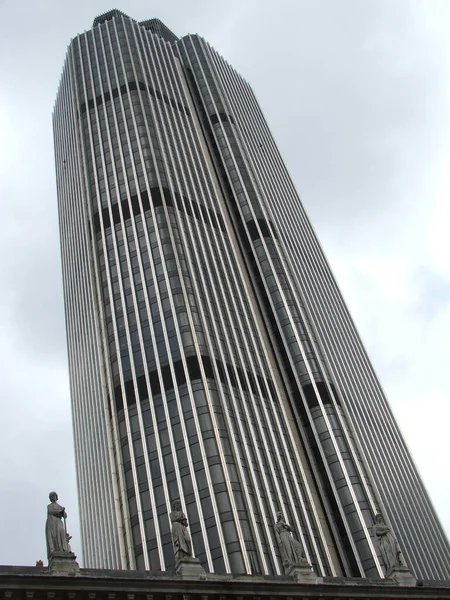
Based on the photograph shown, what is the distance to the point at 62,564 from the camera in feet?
127

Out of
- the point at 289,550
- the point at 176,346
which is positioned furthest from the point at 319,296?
the point at 289,550

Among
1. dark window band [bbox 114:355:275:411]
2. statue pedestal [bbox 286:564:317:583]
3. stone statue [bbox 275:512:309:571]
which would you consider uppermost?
dark window band [bbox 114:355:275:411]

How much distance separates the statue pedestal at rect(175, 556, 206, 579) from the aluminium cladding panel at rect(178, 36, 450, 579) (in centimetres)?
7924

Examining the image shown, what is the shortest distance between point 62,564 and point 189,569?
6.77 meters

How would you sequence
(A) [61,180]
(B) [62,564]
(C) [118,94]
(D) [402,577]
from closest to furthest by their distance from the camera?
1. (B) [62,564]
2. (D) [402,577]
3. (C) [118,94]
4. (A) [61,180]

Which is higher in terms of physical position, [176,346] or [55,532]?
[176,346]

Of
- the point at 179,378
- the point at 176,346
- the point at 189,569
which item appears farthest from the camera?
the point at 176,346

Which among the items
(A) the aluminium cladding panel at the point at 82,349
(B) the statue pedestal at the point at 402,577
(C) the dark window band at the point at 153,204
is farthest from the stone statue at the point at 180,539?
(C) the dark window band at the point at 153,204

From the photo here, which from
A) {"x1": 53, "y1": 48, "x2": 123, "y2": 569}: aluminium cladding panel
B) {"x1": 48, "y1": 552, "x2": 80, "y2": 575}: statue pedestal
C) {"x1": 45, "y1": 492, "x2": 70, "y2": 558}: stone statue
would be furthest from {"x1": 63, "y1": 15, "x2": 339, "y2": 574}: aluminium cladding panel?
{"x1": 48, "y1": 552, "x2": 80, "y2": 575}: statue pedestal

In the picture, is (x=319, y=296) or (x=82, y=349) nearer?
(x=82, y=349)

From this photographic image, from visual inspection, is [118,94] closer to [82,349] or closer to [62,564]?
[82,349]

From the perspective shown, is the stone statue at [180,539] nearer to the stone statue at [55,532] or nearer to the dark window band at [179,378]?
the stone statue at [55,532]

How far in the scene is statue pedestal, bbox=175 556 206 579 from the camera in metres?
41.2

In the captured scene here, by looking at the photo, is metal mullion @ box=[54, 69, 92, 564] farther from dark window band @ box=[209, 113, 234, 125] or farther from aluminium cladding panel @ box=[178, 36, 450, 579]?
dark window band @ box=[209, 113, 234, 125]
